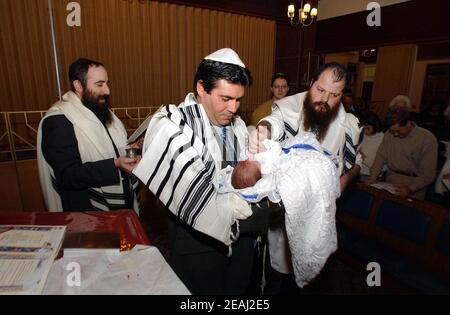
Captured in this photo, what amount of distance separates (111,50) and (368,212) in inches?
233

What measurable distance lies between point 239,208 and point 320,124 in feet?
3.77

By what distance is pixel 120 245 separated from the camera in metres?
1.21

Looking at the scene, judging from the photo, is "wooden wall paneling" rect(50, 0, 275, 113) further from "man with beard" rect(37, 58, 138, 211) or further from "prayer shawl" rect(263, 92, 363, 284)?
"prayer shawl" rect(263, 92, 363, 284)

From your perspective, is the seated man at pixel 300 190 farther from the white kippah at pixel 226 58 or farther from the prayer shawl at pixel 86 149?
the prayer shawl at pixel 86 149

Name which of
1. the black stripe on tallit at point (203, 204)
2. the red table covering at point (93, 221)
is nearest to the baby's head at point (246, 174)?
the black stripe on tallit at point (203, 204)

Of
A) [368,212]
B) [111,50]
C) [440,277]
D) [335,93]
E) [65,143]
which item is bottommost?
[440,277]

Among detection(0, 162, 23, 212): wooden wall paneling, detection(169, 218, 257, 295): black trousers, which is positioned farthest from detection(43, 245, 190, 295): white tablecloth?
detection(0, 162, 23, 212): wooden wall paneling

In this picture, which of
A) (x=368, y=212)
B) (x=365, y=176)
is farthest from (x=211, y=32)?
(x=368, y=212)

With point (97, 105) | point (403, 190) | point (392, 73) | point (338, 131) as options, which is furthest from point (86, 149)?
point (392, 73)

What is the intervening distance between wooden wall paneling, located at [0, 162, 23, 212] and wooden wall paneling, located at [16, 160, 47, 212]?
5 centimetres

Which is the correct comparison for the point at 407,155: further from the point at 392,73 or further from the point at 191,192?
the point at 392,73

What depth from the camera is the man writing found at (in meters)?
1.26

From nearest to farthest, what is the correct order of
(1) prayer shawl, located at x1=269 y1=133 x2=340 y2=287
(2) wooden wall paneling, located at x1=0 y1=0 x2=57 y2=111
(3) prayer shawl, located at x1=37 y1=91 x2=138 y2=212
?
(1) prayer shawl, located at x1=269 y1=133 x2=340 y2=287
(3) prayer shawl, located at x1=37 y1=91 x2=138 y2=212
(2) wooden wall paneling, located at x1=0 y1=0 x2=57 y2=111
